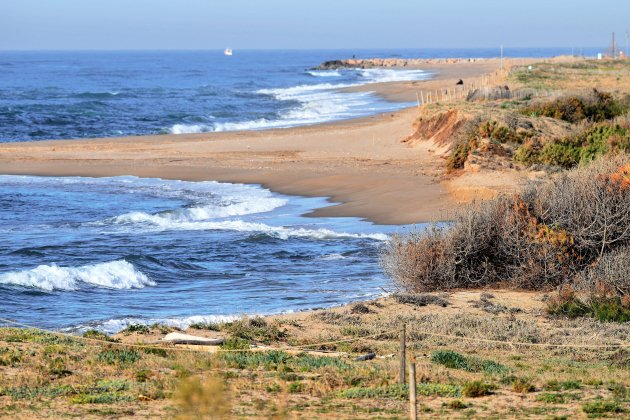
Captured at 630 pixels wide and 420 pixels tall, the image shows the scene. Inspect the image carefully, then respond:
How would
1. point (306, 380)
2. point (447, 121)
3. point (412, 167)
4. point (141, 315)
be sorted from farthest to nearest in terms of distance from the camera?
point (447, 121) < point (412, 167) < point (141, 315) < point (306, 380)

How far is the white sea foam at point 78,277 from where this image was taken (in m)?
19.4

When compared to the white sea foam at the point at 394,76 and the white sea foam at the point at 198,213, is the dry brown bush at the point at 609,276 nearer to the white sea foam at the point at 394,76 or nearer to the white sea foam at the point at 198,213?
the white sea foam at the point at 198,213

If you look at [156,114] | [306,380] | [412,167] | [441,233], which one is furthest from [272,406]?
[156,114]

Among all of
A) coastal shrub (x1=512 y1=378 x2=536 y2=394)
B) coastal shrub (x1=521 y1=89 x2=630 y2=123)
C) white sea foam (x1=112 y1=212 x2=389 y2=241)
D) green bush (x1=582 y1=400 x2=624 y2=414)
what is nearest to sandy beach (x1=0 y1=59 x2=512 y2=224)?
white sea foam (x1=112 y1=212 x2=389 y2=241)

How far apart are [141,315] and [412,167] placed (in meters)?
17.7

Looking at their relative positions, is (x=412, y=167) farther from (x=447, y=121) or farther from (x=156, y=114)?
(x=156, y=114)

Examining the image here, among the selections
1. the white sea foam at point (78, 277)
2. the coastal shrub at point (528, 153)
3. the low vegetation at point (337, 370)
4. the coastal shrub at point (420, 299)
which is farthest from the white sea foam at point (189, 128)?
the low vegetation at point (337, 370)

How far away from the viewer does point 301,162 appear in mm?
35688

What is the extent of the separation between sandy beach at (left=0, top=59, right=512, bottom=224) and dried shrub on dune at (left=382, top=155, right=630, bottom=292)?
594cm

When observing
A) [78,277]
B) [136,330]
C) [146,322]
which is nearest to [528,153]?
[78,277]

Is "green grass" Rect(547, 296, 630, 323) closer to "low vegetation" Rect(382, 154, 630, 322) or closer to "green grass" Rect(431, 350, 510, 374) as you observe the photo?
"low vegetation" Rect(382, 154, 630, 322)

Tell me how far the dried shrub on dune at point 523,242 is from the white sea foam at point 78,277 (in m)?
5.21

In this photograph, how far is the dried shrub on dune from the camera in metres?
17.6

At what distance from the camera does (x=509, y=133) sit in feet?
109
